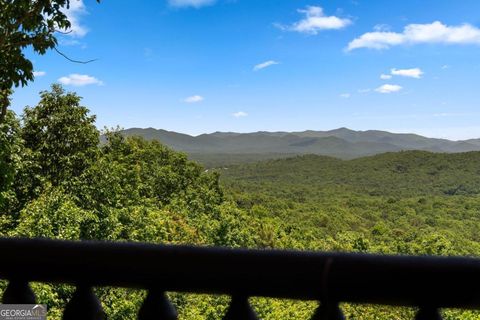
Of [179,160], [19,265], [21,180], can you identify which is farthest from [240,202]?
[19,265]

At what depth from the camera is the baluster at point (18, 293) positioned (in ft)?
5.53

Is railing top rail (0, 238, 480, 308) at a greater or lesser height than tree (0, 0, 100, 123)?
lesser

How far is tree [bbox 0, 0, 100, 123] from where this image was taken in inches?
300

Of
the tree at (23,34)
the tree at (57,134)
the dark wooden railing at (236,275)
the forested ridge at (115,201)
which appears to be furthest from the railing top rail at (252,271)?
the tree at (57,134)

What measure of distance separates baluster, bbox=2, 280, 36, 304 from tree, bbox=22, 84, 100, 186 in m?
26.4

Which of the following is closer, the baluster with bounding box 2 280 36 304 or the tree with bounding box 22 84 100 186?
the baluster with bounding box 2 280 36 304

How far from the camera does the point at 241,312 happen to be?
1469mm

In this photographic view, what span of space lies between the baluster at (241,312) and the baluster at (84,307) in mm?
468

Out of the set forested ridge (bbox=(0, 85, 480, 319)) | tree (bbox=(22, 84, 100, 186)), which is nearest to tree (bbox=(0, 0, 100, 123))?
forested ridge (bbox=(0, 85, 480, 319))

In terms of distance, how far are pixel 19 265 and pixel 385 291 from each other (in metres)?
1.24

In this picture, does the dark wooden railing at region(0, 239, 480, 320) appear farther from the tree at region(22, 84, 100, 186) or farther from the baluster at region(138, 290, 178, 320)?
the tree at region(22, 84, 100, 186)

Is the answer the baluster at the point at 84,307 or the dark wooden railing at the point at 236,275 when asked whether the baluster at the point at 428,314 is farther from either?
the baluster at the point at 84,307

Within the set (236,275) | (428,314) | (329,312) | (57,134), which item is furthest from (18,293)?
(57,134)

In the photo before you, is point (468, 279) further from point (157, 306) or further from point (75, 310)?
point (75, 310)
